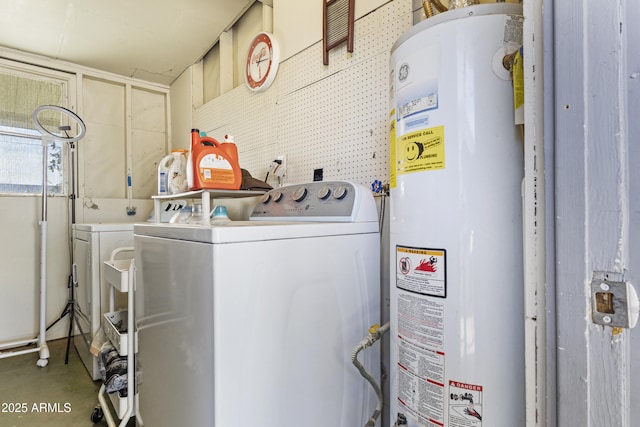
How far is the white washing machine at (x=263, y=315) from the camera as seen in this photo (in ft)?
2.59

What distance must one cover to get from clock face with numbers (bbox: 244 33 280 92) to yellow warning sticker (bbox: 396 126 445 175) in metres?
1.37

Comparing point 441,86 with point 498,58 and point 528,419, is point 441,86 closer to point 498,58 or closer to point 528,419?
point 498,58

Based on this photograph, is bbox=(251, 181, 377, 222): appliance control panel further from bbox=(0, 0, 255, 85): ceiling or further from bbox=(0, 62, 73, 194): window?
bbox=(0, 62, 73, 194): window

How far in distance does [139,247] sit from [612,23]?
54.0 inches

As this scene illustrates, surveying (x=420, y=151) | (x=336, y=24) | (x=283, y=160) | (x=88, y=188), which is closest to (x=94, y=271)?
(x=88, y=188)

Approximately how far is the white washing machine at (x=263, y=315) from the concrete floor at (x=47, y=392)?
924mm

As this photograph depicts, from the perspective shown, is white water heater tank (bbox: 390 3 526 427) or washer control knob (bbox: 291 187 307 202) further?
washer control knob (bbox: 291 187 307 202)

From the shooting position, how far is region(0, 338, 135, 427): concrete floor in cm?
175

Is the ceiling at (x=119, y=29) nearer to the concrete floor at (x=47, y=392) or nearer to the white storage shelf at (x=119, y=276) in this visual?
the white storage shelf at (x=119, y=276)

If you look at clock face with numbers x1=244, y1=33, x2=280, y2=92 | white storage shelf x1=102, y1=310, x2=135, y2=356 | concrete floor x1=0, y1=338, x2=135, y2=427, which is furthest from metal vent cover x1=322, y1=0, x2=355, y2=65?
concrete floor x1=0, y1=338, x2=135, y2=427

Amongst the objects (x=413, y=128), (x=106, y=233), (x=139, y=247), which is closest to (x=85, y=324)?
(x=106, y=233)

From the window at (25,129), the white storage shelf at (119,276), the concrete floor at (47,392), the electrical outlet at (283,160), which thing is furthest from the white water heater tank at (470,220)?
the window at (25,129)

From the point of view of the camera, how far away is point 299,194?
4.35 feet

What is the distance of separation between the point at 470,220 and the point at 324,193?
0.61 metres
